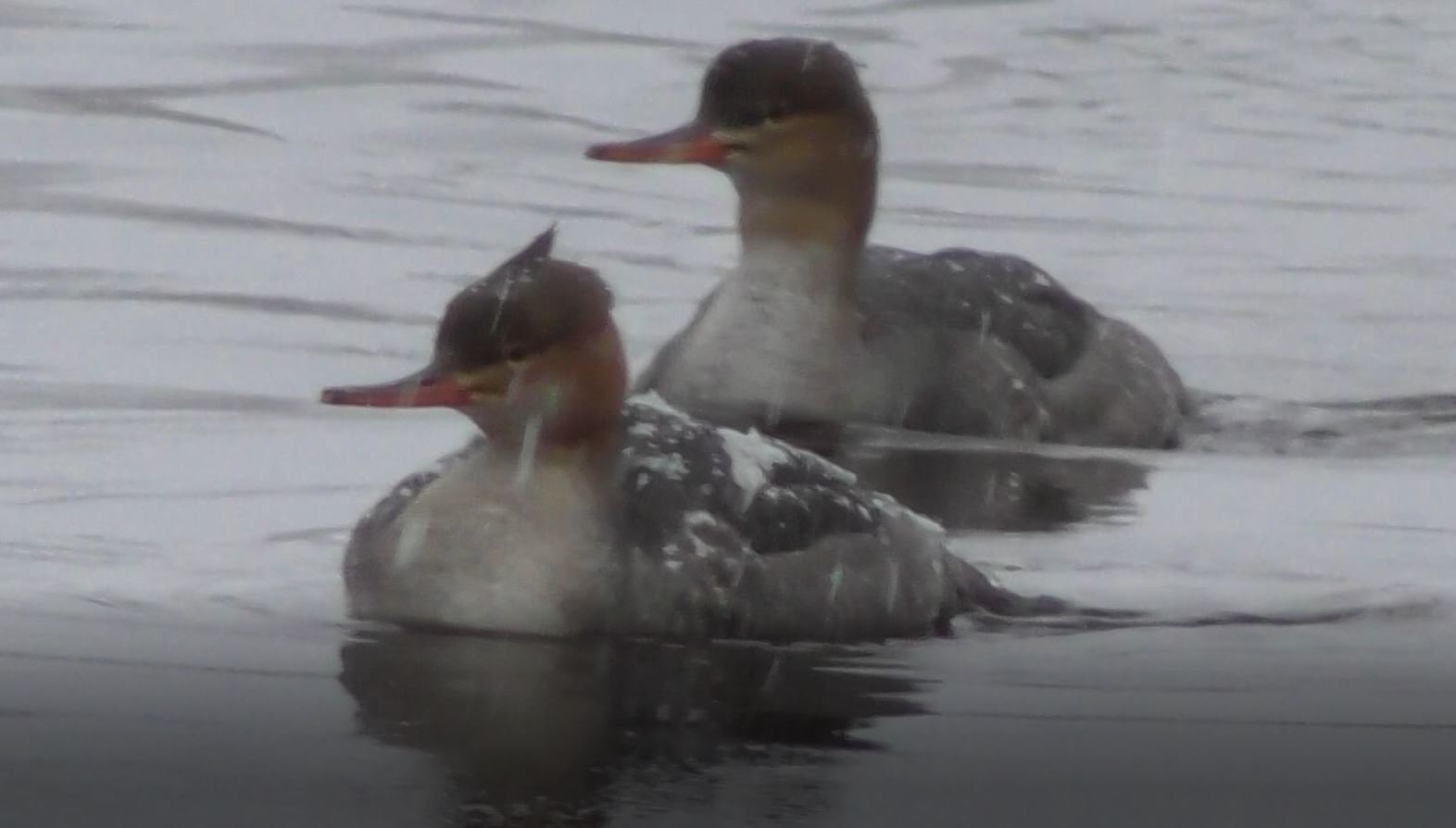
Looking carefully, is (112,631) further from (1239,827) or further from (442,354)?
(1239,827)

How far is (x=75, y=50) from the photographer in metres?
17.9

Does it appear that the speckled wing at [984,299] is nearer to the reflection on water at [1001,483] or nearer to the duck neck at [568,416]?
the reflection on water at [1001,483]

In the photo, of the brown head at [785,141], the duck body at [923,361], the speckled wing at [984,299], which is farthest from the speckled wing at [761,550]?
the speckled wing at [984,299]

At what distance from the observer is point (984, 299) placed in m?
11.6

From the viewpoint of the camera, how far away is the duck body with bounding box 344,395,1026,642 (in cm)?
786

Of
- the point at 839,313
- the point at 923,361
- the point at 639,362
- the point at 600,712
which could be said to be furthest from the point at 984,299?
the point at 600,712

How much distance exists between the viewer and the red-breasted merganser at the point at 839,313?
11.2m

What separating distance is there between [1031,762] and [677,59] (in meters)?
12.3

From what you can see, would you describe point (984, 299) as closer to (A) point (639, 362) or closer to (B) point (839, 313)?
(B) point (839, 313)

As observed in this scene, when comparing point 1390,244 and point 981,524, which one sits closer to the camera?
point 981,524

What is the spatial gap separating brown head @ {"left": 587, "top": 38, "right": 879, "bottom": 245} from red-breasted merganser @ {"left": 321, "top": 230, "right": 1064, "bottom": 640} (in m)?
2.90

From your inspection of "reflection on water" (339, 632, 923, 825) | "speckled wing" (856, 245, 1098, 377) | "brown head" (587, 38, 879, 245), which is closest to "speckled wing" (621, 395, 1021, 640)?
"reflection on water" (339, 632, 923, 825)

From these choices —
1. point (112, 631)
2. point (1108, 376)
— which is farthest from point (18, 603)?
point (1108, 376)

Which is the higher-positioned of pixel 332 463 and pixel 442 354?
pixel 442 354
